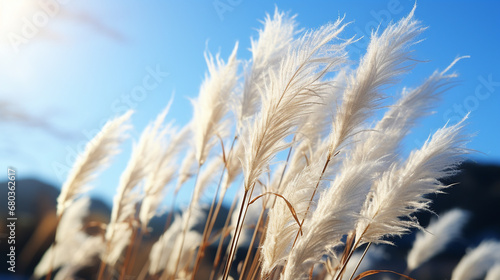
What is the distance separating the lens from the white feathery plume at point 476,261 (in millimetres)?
3426

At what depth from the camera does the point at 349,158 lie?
2035 millimetres

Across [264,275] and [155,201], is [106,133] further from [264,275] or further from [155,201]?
[264,275]

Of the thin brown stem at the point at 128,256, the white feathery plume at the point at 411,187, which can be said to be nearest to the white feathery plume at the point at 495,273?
the white feathery plume at the point at 411,187

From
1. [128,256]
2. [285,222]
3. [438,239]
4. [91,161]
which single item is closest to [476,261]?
[438,239]

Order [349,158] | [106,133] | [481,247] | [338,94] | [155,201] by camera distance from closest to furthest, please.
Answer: [338,94] < [349,158] < [106,133] < [155,201] < [481,247]

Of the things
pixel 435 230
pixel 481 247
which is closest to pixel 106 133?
pixel 435 230

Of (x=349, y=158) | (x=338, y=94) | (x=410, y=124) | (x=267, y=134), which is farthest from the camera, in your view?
(x=410, y=124)

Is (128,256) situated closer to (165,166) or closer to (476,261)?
(165,166)

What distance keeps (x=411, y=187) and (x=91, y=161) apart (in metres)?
1.81

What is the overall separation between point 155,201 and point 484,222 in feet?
26.0

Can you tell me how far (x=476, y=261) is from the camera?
3443 mm

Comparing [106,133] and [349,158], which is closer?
[349,158]

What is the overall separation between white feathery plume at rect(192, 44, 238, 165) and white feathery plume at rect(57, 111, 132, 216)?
49 centimetres

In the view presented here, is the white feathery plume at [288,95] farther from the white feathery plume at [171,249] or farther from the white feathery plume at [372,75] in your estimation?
the white feathery plume at [171,249]
